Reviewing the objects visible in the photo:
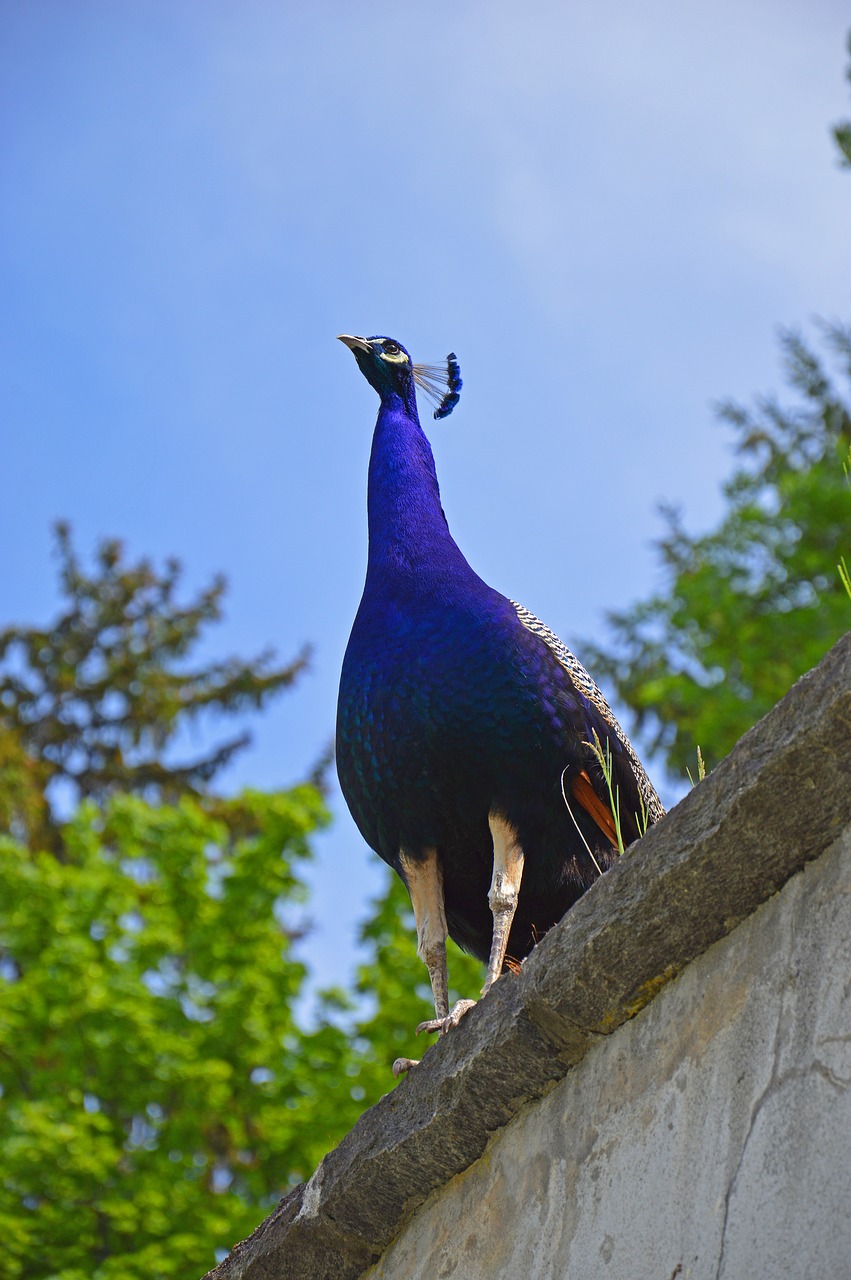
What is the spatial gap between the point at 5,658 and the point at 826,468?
12052mm

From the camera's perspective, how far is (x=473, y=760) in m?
3.95

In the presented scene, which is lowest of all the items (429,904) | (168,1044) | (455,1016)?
(455,1016)

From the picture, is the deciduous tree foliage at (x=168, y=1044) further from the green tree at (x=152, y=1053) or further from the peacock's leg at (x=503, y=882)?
the peacock's leg at (x=503, y=882)

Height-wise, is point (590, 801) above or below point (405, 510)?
below

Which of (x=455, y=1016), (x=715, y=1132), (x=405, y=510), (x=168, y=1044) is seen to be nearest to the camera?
(x=715, y=1132)

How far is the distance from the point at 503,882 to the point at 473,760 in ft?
1.10

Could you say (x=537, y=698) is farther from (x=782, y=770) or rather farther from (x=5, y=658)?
(x=5, y=658)

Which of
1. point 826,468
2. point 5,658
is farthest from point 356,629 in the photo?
point 5,658

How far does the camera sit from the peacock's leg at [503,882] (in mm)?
3865

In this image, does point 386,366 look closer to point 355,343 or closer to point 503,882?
point 355,343

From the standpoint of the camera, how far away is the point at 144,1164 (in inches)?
451

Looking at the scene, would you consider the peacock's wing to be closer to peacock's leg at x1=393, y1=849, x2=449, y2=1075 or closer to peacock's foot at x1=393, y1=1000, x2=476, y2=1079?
peacock's leg at x1=393, y1=849, x2=449, y2=1075

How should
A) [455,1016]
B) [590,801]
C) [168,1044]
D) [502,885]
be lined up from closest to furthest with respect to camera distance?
[455,1016] → [502,885] → [590,801] → [168,1044]

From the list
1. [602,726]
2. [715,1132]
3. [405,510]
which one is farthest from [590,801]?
[715,1132]
